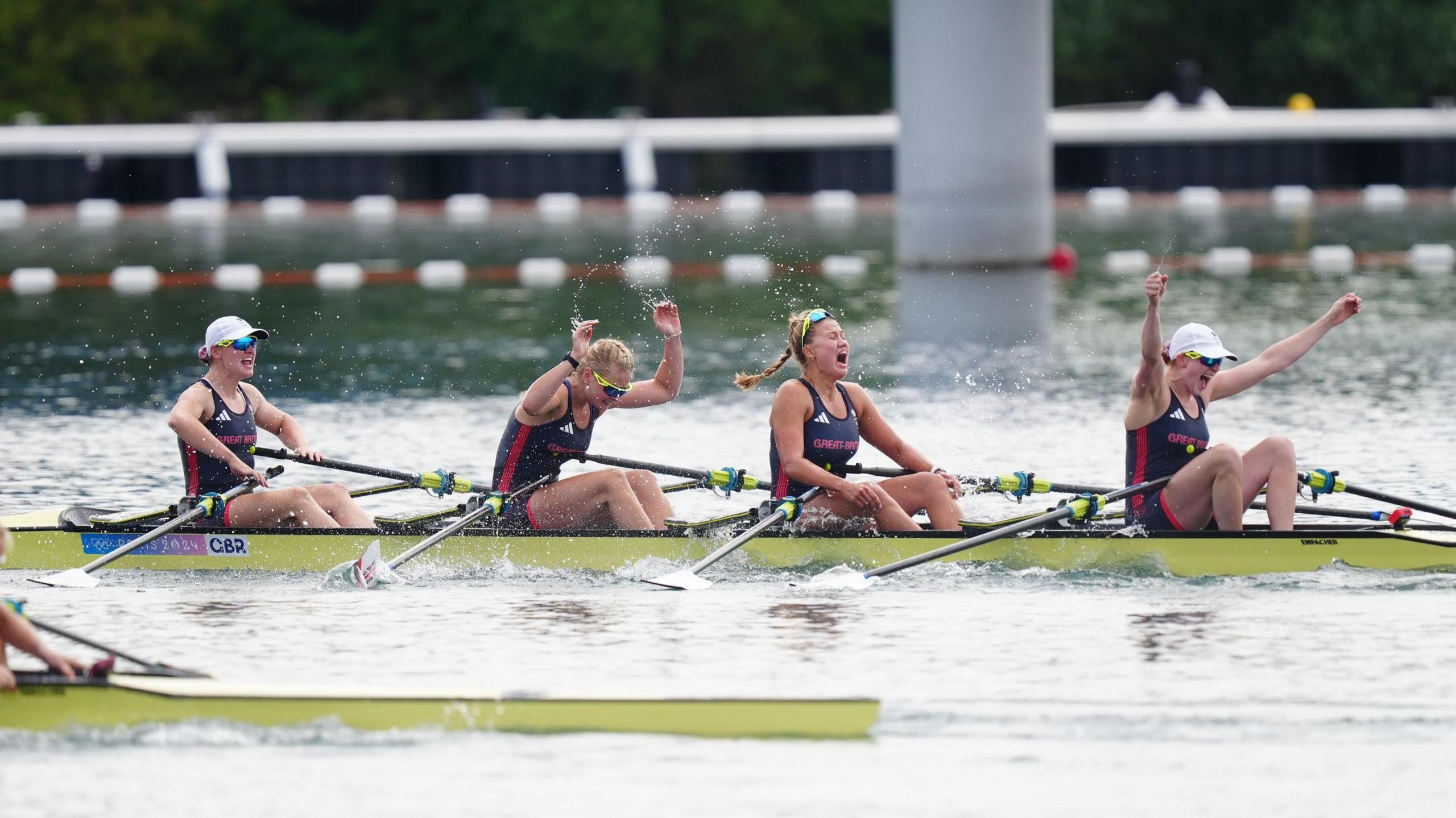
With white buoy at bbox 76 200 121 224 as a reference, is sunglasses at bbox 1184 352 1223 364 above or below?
below

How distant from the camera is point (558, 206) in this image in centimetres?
4034

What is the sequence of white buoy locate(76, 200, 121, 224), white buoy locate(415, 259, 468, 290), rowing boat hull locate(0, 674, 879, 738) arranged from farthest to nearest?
Answer: white buoy locate(76, 200, 121, 224)
white buoy locate(415, 259, 468, 290)
rowing boat hull locate(0, 674, 879, 738)

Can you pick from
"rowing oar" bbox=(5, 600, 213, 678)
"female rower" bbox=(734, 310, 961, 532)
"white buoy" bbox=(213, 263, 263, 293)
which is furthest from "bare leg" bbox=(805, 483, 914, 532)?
"white buoy" bbox=(213, 263, 263, 293)

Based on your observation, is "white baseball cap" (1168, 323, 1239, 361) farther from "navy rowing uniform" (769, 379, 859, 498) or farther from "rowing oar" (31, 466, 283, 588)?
"rowing oar" (31, 466, 283, 588)

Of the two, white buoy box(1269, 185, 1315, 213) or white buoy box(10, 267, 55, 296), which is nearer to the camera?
white buoy box(10, 267, 55, 296)

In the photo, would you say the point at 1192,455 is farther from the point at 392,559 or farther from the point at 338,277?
the point at 338,277

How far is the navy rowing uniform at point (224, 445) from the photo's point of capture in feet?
36.1

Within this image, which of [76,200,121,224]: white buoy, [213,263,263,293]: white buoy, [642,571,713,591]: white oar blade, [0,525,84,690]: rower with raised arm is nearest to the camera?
[0,525,84,690]: rower with raised arm

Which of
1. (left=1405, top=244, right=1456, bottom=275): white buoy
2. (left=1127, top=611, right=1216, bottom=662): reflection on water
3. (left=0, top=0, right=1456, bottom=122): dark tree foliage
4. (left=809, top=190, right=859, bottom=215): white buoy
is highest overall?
(left=0, top=0, right=1456, bottom=122): dark tree foliage

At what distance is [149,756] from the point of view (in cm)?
782

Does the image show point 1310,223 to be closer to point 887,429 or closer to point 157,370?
point 157,370

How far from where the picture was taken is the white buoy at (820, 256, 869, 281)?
2712 cm

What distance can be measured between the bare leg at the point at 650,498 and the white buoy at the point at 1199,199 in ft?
96.2

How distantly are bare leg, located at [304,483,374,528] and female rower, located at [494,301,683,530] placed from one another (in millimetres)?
696
